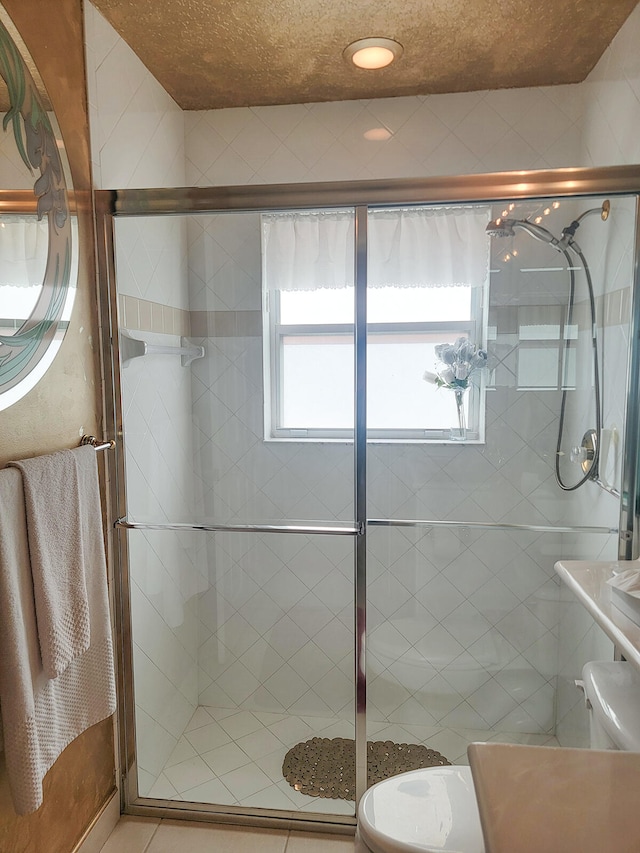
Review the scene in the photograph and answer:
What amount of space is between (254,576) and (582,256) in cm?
135

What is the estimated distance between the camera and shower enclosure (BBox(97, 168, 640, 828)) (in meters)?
1.70

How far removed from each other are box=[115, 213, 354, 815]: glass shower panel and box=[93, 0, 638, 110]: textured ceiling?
0.61 meters

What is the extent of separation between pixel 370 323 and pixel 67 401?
865 mm

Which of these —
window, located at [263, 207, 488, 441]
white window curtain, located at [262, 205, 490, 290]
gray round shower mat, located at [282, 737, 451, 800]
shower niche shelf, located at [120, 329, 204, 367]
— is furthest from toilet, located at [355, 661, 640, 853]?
shower niche shelf, located at [120, 329, 204, 367]

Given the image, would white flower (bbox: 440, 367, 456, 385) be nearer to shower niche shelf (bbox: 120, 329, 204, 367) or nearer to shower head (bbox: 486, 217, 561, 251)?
shower head (bbox: 486, 217, 561, 251)

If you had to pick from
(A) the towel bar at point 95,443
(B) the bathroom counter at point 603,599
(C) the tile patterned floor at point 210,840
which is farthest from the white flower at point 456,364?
(C) the tile patterned floor at point 210,840

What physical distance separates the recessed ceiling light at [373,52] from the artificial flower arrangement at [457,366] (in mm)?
1022

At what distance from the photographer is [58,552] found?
1.36m

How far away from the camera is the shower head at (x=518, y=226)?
5.47ft

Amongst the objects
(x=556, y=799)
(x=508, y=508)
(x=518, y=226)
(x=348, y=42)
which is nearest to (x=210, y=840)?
(x=508, y=508)

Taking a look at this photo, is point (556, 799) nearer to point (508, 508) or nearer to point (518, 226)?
point (508, 508)

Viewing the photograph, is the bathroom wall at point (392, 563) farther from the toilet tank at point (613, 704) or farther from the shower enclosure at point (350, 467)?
the toilet tank at point (613, 704)

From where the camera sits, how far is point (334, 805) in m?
1.84

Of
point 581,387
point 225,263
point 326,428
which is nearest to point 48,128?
point 225,263
